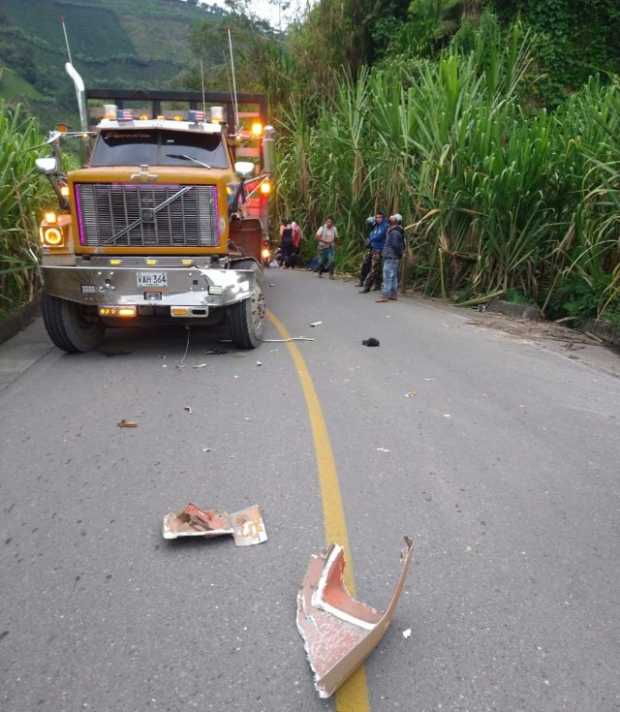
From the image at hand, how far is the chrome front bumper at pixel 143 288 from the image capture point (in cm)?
723

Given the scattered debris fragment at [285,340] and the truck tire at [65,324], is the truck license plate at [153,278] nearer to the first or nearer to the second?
the truck tire at [65,324]

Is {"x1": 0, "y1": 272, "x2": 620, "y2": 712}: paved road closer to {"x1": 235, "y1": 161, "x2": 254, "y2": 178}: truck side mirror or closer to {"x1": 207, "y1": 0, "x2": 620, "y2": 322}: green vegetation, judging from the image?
{"x1": 235, "y1": 161, "x2": 254, "y2": 178}: truck side mirror

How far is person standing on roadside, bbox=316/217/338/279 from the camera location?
17.0 metres

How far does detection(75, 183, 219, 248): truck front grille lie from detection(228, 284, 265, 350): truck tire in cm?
81

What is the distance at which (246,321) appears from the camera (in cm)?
775

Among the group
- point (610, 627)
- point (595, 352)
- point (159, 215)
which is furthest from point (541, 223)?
point (610, 627)

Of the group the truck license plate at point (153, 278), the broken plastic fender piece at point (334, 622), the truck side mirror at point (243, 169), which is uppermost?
the truck side mirror at point (243, 169)

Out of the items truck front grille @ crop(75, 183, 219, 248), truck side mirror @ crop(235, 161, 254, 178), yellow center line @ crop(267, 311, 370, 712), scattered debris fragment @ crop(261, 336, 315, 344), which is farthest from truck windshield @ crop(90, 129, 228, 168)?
yellow center line @ crop(267, 311, 370, 712)

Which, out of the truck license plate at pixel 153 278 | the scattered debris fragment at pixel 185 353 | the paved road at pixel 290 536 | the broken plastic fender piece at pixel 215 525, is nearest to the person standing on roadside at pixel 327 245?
the scattered debris fragment at pixel 185 353

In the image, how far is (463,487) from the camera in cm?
424

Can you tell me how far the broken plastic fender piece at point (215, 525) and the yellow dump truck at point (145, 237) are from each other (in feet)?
12.8

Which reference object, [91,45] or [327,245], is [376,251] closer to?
[327,245]

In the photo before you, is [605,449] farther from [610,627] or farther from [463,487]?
[610,627]

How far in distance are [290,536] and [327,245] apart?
14.3 metres
